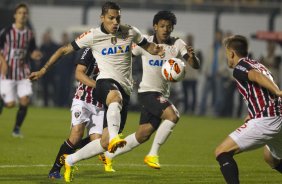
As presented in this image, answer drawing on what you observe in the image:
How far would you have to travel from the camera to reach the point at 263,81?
9867mm

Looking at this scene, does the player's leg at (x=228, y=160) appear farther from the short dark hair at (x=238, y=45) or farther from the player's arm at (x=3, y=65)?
the player's arm at (x=3, y=65)

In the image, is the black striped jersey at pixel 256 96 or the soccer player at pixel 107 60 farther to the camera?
the soccer player at pixel 107 60

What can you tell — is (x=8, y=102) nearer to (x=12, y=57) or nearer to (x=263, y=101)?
(x=12, y=57)

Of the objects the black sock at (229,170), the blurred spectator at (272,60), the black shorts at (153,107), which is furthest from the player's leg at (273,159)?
the blurred spectator at (272,60)

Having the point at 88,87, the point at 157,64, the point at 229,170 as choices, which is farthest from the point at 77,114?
the point at 229,170

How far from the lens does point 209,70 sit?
27.5m

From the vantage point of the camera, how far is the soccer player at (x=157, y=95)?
12.7 metres

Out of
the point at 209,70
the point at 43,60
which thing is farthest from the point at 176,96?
the point at 43,60

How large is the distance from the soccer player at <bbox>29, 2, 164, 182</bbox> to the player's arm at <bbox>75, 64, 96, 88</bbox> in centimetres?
36

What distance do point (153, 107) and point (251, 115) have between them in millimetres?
2848

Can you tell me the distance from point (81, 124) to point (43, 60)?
17.1 metres

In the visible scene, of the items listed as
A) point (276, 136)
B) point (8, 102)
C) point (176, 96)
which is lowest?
point (176, 96)

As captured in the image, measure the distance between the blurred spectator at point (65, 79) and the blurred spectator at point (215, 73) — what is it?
4.36 metres

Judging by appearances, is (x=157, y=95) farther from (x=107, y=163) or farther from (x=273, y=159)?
(x=273, y=159)
